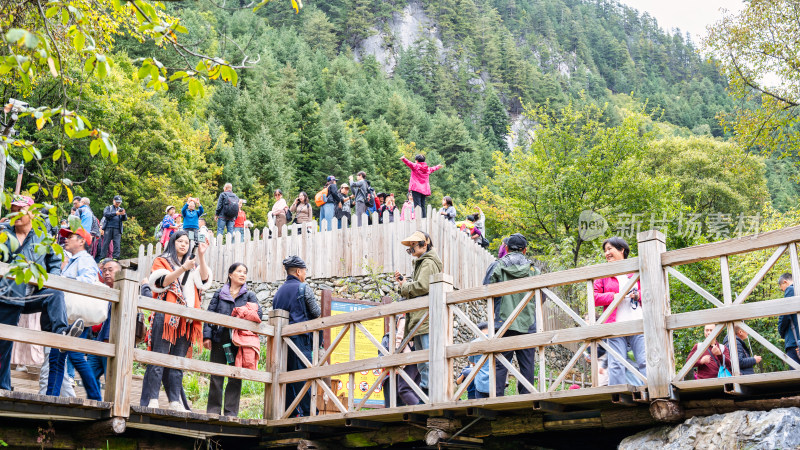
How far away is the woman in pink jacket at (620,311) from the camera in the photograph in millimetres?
→ 6902

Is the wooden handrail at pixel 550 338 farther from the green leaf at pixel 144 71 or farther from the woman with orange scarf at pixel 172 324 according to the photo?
the green leaf at pixel 144 71

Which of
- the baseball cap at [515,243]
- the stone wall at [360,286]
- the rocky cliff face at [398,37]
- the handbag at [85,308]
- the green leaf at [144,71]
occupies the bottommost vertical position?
the handbag at [85,308]

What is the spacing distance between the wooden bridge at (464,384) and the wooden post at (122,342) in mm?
11

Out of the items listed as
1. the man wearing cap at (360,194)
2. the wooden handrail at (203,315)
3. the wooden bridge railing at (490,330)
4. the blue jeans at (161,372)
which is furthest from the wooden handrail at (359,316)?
the man wearing cap at (360,194)

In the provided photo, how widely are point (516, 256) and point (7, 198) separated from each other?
4.81m

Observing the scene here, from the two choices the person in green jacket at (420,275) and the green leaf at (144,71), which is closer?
the green leaf at (144,71)

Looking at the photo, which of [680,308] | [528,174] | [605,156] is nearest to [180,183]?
[528,174]

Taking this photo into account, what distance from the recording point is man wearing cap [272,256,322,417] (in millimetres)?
8859

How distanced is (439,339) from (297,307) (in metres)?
2.20

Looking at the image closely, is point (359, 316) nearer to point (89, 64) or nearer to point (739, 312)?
point (739, 312)

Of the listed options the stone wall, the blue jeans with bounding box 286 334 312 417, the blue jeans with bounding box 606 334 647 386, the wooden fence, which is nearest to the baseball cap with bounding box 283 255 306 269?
the blue jeans with bounding box 286 334 312 417

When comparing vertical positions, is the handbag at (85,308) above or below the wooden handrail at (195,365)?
above

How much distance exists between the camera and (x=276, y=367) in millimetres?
8875

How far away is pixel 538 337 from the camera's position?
678cm
